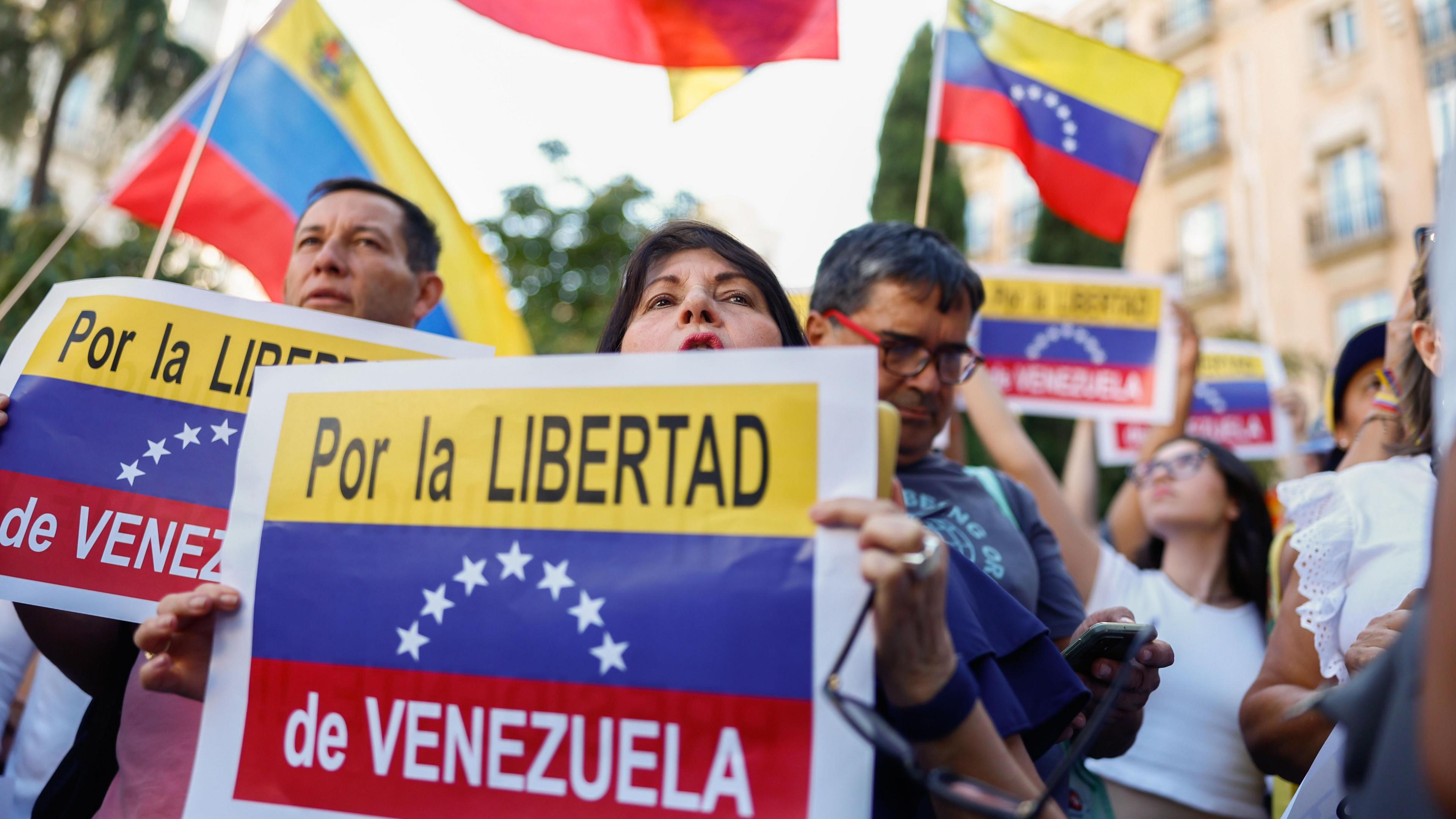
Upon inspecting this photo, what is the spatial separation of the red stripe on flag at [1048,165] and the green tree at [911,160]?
11.4m

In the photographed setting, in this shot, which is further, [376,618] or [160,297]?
[160,297]

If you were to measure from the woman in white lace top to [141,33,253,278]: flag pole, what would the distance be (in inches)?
117

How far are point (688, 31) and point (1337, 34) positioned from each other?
2060cm

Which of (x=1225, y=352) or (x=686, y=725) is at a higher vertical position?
(x=1225, y=352)

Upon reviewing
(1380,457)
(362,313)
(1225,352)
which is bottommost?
(1380,457)

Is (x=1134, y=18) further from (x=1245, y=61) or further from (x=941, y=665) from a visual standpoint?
(x=941, y=665)

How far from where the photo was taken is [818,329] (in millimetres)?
2504

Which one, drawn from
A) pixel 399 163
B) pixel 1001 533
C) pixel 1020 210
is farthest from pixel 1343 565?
pixel 1020 210

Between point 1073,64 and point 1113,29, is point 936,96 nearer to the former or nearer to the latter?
point 1073,64

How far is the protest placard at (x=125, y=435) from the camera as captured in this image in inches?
69.0

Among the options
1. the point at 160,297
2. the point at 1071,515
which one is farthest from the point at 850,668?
the point at 1071,515

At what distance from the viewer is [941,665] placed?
3.83 feet

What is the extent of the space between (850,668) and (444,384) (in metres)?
0.71

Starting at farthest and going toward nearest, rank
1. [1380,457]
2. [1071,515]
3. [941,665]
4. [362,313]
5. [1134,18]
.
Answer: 1. [1134,18]
2. [1071,515]
3. [362,313]
4. [1380,457]
5. [941,665]
